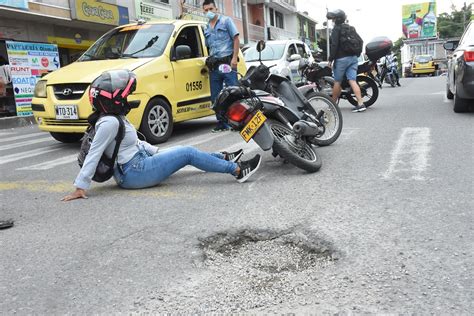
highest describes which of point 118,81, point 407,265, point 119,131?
point 118,81

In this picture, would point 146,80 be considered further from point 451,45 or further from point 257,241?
point 451,45

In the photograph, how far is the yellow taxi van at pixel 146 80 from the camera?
6.50m

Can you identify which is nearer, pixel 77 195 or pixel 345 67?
pixel 77 195

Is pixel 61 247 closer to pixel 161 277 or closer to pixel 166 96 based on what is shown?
pixel 161 277

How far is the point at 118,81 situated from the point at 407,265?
9.04 feet

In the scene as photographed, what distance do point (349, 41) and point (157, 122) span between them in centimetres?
372

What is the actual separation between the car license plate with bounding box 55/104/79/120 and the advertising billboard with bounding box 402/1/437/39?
80.0 meters

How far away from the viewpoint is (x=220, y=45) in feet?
25.1

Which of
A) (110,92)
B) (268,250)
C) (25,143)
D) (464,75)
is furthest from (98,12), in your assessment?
(268,250)

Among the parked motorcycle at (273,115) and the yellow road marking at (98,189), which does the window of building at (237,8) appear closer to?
the parked motorcycle at (273,115)

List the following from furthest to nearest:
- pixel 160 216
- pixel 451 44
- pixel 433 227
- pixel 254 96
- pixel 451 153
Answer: pixel 451 44 < pixel 451 153 < pixel 254 96 < pixel 160 216 < pixel 433 227

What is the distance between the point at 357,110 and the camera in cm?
916

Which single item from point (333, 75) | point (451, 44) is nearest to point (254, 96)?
point (333, 75)

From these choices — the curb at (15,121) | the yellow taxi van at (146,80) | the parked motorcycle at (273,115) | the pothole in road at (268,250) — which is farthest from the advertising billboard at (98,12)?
the pothole in road at (268,250)
